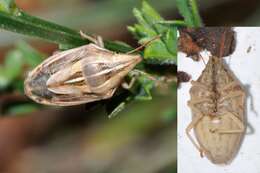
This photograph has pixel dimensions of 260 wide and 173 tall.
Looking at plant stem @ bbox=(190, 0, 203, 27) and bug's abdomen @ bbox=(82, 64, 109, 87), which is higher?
plant stem @ bbox=(190, 0, 203, 27)

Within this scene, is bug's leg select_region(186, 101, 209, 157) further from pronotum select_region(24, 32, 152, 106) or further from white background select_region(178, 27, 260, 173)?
pronotum select_region(24, 32, 152, 106)

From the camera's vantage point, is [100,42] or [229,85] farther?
[100,42]

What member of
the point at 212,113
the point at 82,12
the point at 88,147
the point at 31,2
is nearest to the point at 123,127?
the point at 88,147

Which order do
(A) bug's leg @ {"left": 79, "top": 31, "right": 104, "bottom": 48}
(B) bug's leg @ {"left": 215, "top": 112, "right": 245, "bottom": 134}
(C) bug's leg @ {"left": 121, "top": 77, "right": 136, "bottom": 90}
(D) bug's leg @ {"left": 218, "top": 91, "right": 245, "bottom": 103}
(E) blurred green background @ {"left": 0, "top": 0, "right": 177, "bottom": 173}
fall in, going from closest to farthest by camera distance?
(B) bug's leg @ {"left": 215, "top": 112, "right": 245, "bottom": 134}
(D) bug's leg @ {"left": 218, "top": 91, "right": 245, "bottom": 103}
(A) bug's leg @ {"left": 79, "top": 31, "right": 104, "bottom": 48}
(C) bug's leg @ {"left": 121, "top": 77, "right": 136, "bottom": 90}
(E) blurred green background @ {"left": 0, "top": 0, "right": 177, "bottom": 173}

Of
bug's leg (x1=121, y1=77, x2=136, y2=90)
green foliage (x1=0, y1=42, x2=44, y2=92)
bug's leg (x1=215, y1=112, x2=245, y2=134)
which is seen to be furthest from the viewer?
green foliage (x1=0, y1=42, x2=44, y2=92)

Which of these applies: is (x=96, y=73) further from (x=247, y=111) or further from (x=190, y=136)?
(x=247, y=111)

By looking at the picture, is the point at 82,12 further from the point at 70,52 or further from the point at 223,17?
the point at 70,52

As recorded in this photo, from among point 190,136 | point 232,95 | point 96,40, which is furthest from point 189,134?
point 96,40

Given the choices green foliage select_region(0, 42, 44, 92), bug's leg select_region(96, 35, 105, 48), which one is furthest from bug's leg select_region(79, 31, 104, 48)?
green foliage select_region(0, 42, 44, 92)
